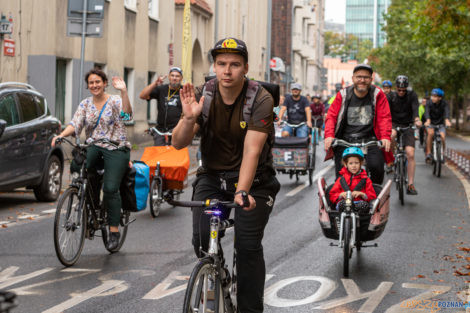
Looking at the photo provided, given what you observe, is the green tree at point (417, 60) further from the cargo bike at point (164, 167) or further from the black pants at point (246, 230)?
the black pants at point (246, 230)

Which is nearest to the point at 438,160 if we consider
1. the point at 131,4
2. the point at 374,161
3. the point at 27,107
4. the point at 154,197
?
the point at 154,197

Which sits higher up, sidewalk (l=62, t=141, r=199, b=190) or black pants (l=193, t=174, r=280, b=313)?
black pants (l=193, t=174, r=280, b=313)

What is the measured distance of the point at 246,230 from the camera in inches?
196

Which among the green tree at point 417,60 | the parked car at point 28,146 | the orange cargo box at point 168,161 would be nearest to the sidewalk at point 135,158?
the parked car at point 28,146

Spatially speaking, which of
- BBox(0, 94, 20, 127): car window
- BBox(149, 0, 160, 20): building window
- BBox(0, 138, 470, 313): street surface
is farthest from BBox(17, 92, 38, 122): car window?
BBox(149, 0, 160, 20): building window

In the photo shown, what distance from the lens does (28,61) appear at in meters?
19.9

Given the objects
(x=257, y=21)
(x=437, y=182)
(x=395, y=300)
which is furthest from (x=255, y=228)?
(x=257, y=21)

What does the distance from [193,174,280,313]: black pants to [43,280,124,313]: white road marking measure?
165 centimetres

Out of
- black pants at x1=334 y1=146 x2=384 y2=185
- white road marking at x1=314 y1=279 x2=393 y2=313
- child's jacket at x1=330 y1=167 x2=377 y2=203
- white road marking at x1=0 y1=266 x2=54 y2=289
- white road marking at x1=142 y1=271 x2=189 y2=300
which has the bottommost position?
white road marking at x1=0 y1=266 x2=54 y2=289

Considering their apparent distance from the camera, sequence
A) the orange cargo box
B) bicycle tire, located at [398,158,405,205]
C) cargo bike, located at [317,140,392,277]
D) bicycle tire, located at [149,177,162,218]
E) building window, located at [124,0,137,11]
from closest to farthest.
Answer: cargo bike, located at [317,140,392,277]
bicycle tire, located at [149,177,162,218]
the orange cargo box
bicycle tire, located at [398,158,405,205]
building window, located at [124,0,137,11]

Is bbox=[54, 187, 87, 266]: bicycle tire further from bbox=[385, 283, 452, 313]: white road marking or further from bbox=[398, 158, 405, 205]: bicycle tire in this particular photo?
bbox=[398, 158, 405, 205]: bicycle tire

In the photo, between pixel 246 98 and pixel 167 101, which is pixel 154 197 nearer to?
pixel 167 101

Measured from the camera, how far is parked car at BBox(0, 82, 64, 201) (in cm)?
1173

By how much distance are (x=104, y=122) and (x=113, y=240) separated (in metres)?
1.19
